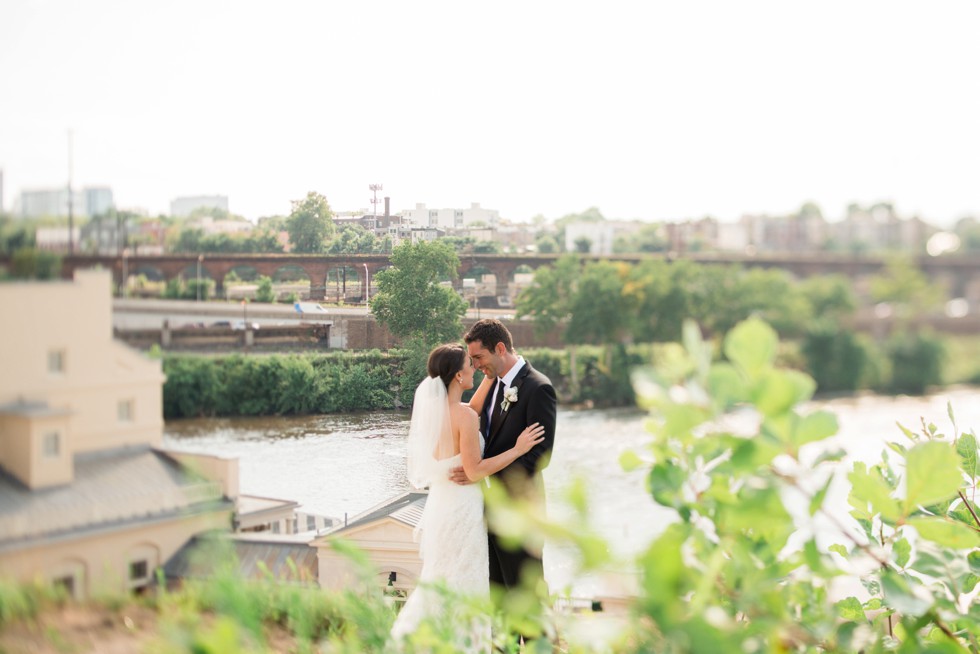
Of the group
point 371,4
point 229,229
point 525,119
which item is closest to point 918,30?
point 525,119

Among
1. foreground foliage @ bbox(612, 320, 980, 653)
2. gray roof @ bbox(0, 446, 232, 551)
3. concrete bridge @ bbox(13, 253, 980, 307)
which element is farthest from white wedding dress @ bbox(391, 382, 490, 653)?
foreground foliage @ bbox(612, 320, 980, 653)

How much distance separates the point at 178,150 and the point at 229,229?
23 cm

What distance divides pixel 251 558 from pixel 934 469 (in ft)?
5.03

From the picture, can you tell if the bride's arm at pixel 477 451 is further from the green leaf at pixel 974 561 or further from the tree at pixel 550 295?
the tree at pixel 550 295

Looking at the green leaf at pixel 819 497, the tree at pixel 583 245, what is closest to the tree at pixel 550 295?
the tree at pixel 583 245

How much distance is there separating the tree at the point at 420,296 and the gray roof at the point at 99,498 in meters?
0.90

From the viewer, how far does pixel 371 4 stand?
269 cm

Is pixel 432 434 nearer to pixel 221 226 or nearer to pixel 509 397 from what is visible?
pixel 509 397

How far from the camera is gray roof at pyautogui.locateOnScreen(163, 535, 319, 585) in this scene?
4.27 feet

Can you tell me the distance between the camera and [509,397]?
6.91 feet

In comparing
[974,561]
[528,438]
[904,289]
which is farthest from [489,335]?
[904,289]

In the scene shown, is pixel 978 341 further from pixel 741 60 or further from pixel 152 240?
pixel 152 240

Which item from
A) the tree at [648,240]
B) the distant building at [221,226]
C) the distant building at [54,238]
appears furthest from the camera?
the tree at [648,240]

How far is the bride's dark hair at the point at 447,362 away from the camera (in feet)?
6.97
